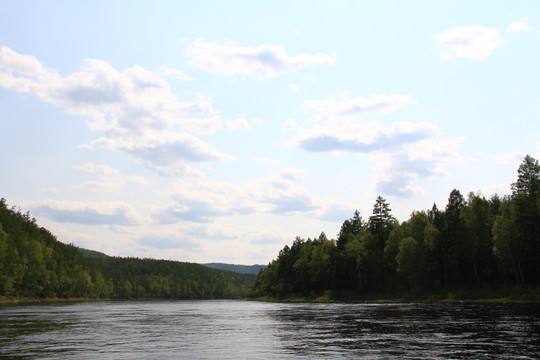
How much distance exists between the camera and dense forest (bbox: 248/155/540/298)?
8356cm

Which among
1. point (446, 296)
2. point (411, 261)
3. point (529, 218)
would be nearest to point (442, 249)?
point (411, 261)

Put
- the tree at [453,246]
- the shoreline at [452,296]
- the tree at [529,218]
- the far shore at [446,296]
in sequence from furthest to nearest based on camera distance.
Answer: the tree at [453,246] < the tree at [529,218] < the far shore at [446,296] < the shoreline at [452,296]

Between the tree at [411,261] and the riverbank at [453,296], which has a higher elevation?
the tree at [411,261]

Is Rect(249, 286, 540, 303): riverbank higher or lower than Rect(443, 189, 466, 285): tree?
lower

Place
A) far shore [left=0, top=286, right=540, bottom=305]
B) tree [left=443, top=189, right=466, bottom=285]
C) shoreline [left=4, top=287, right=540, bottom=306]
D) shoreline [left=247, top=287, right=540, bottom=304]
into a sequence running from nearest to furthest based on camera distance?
shoreline [left=247, top=287, right=540, bottom=304], far shore [left=0, top=286, right=540, bottom=305], shoreline [left=4, top=287, right=540, bottom=306], tree [left=443, top=189, right=466, bottom=285]

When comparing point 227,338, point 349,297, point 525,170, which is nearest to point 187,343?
point 227,338

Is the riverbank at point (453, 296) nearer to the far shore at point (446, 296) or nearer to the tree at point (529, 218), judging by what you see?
the far shore at point (446, 296)

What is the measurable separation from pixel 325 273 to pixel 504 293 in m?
73.1

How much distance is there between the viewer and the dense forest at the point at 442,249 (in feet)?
274

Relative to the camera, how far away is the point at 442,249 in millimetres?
105375

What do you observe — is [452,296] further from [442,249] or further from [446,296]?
[442,249]

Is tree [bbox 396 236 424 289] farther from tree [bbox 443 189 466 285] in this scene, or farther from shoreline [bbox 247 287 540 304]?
tree [bbox 443 189 466 285]

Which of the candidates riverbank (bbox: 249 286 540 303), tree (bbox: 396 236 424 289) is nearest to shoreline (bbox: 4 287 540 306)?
riverbank (bbox: 249 286 540 303)

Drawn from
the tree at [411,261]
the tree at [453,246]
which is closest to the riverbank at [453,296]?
the tree at [411,261]
